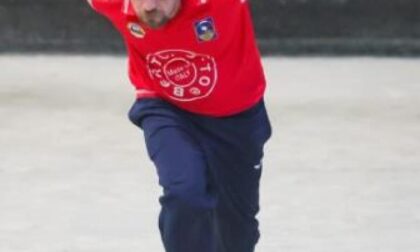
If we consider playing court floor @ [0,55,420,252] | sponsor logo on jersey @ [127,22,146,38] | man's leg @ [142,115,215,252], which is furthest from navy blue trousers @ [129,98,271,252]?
playing court floor @ [0,55,420,252]

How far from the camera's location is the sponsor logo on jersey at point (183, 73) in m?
3.53

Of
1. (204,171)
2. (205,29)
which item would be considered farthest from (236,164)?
(205,29)

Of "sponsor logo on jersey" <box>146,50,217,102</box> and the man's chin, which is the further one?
"sponsor logo on jersey" <box>146,50,217,102</box>

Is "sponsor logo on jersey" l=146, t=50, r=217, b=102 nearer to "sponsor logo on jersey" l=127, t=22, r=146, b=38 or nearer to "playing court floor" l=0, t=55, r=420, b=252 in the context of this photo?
"sponsor logo on jersey" l=127, t=22, r=146, b=38

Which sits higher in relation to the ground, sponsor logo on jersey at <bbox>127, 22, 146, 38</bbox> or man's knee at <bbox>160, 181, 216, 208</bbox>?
sponsor logo on jersey at <bbox>127, 22, 146, 38</bbox>

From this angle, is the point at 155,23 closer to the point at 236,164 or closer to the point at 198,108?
the point at 198,108

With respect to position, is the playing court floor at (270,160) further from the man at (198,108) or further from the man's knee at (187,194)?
the man's knee at (187,194)

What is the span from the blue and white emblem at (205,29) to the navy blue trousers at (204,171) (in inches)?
10.8

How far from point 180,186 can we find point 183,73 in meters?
0.32

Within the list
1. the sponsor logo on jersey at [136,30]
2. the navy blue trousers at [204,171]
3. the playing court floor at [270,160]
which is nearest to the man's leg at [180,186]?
the navy blue trousers at [204,171]

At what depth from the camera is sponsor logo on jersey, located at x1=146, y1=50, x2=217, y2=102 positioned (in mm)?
3531

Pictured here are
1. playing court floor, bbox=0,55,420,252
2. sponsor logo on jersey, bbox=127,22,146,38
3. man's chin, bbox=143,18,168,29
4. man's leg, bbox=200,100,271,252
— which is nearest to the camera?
man's chin, bbox=143,18,168,29

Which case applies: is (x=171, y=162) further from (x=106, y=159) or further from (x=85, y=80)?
(x=85, y=80)

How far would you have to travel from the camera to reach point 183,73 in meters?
3.55
